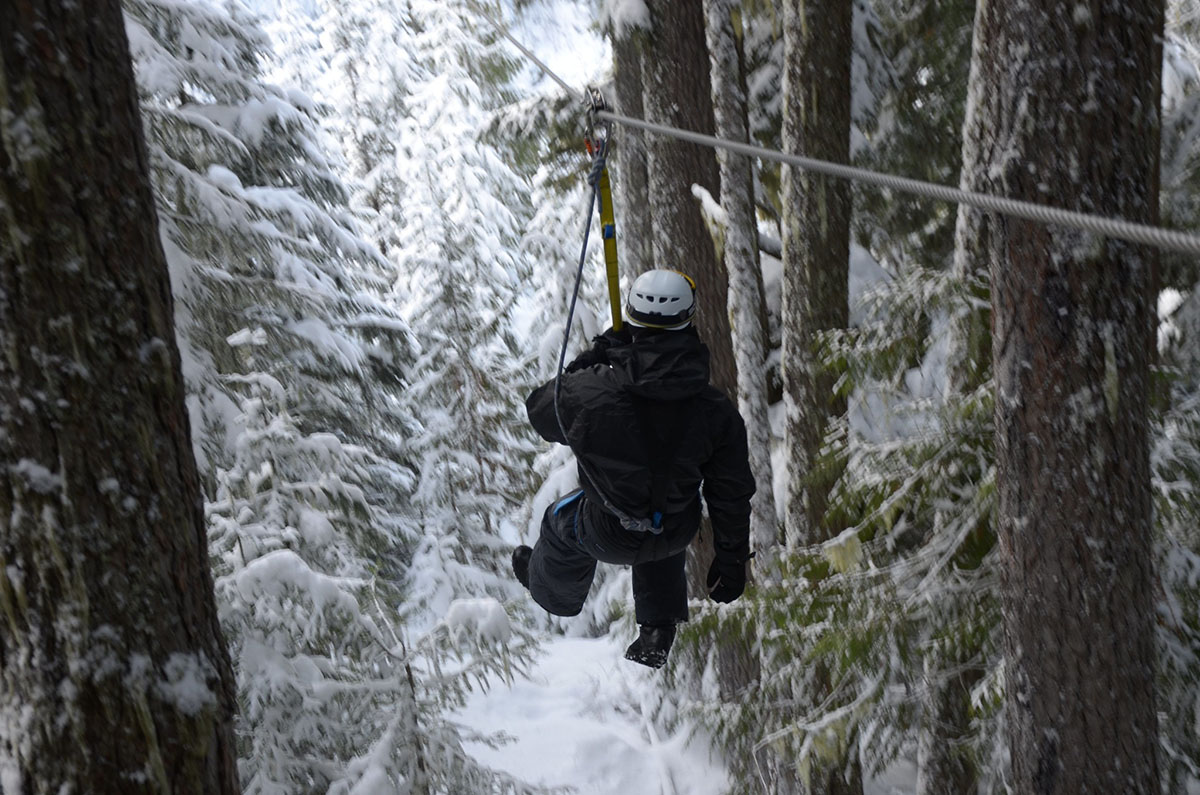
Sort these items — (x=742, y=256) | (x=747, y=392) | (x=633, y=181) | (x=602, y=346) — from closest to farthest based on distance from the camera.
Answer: (x=602, y=346) < (x=742, y=256) < (x=747, y=392) < (x=633, y=181)

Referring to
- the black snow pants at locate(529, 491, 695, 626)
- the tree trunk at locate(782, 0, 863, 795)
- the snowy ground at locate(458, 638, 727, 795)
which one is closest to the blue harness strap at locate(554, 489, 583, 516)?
the black snow pants at locate(529, 491, 695, 626)

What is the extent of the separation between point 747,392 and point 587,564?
218 cm

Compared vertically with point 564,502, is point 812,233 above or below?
above

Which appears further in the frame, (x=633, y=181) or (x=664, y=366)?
(x=633, y=181)

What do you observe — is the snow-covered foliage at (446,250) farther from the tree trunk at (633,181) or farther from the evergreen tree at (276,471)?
the tree trunk at (633,181)

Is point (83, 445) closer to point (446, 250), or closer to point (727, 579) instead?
point (727, 579)

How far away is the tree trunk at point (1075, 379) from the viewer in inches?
106

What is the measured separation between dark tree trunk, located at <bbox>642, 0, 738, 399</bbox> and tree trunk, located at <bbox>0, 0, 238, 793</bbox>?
5.24 meters

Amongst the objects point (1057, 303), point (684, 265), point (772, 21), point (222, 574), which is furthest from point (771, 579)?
point (772, 21)

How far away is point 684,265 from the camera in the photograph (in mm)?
7199

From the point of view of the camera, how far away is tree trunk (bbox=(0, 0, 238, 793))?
6.39 feet

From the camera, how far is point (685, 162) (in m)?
7.04

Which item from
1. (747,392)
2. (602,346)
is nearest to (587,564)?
(602,346)

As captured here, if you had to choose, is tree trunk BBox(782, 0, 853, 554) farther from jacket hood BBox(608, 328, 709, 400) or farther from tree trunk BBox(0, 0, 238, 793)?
tree trunk BBox(0, 0, 238, 793)
